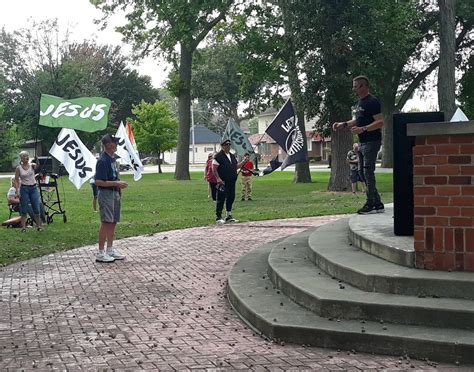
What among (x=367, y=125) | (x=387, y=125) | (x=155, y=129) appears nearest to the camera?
(x=367, y=125)

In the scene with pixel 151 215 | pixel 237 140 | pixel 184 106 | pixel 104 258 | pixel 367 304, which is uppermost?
pixel 184 106

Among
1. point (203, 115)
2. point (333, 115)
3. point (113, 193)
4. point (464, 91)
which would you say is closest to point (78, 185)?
point (113, 193)

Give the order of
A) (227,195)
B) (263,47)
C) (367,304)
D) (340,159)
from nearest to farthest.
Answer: (367,304) < (227,195) < (340,159) < (263,47)

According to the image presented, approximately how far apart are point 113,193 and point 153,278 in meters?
1.69

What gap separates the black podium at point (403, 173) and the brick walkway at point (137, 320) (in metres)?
2.09

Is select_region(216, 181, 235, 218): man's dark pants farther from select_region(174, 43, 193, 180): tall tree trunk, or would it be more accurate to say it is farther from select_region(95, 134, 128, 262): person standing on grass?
select_region(174, 43, 193, 180): tall tree trunk

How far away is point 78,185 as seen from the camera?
1557cm

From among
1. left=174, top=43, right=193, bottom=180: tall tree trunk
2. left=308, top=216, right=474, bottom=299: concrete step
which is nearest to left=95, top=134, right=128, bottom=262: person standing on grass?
left=308, top=216, right=474, bottom=299: concrete step

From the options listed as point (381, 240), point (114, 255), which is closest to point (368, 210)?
point (381, 240)

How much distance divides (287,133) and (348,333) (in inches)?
454

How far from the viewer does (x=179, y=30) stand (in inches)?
1172

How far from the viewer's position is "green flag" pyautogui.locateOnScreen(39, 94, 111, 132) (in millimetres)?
13526

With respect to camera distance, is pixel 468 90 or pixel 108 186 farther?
pixel 468 90

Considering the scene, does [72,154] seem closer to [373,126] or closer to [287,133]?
[287,133]
